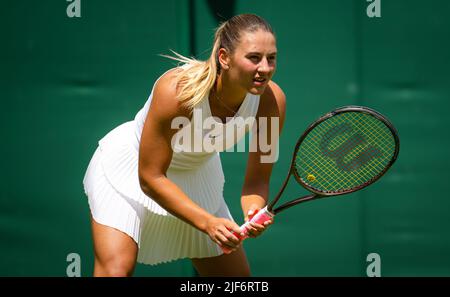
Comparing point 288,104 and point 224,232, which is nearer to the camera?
point 224,232

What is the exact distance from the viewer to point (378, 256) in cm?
426

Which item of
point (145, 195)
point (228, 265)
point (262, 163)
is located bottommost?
point (228, 265)

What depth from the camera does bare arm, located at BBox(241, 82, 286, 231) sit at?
319cm

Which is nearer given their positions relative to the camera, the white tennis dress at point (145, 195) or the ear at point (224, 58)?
the ear at point (224, 58)

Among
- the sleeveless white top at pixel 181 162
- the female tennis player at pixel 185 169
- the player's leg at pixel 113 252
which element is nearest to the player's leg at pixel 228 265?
the female tennis player at pixel 185 169

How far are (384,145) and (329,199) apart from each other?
1.48 ft

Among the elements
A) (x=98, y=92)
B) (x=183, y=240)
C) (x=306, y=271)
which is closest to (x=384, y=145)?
(x=306, y=271)

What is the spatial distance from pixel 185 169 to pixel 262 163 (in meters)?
0.30

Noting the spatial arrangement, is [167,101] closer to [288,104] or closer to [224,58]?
[224,58]

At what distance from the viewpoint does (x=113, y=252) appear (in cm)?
311

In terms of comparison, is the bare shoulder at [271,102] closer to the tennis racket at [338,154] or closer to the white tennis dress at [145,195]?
the white tennis dress at [145,195]

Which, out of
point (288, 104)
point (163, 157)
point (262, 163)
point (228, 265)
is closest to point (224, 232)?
point (163, 157)

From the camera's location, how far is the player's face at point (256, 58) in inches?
116
